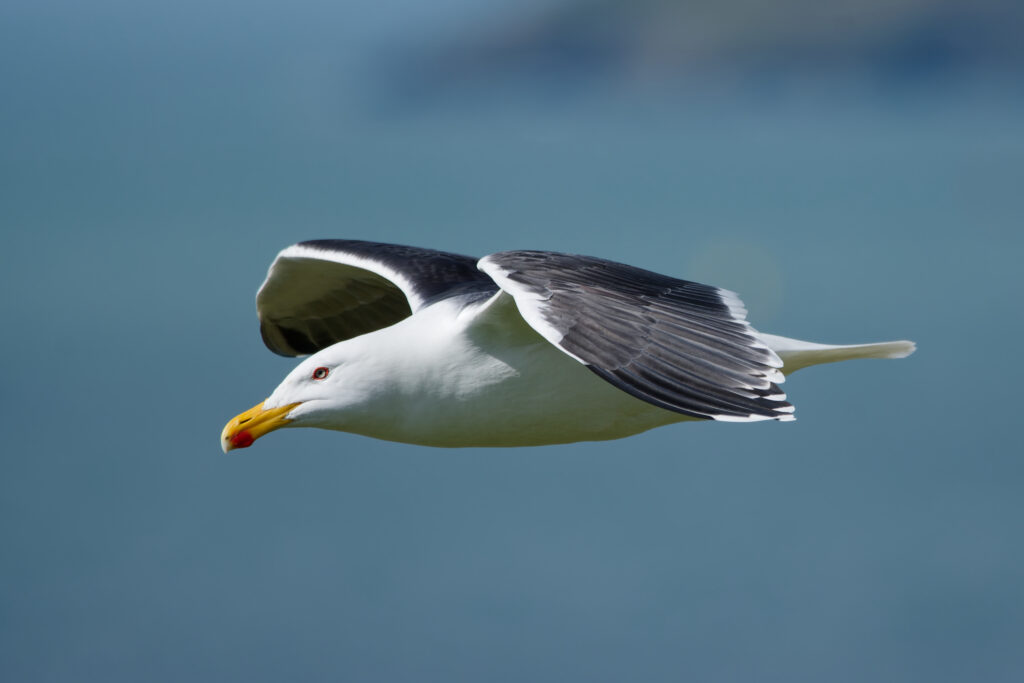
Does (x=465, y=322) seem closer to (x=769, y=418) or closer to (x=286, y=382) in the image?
(x=286, y=382)

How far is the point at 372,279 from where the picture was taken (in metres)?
6.98

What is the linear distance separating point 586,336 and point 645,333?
24cm

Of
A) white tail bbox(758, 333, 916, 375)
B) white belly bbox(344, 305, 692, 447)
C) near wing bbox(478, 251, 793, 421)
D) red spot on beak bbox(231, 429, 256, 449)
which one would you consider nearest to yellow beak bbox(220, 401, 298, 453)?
red spot on beak bbox(231, 429, 256, 449)

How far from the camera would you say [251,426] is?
509cm

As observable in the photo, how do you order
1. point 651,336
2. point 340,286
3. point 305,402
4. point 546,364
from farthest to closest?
point 340,286, point 305,402, point 546,364, point 651,336

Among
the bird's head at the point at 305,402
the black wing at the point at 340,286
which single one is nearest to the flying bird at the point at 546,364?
the bird's head at the point at 305,402

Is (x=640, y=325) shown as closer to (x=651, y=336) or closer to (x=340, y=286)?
(x=651, y=336)

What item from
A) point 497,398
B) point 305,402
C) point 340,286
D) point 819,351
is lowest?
point 819,351

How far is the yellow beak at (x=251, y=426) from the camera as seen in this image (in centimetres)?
507

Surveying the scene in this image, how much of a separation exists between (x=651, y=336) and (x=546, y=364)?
70 cm

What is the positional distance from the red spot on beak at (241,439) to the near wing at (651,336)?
50.4 inches

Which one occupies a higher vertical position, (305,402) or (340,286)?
(340,286)

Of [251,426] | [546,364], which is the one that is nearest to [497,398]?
[546,364]

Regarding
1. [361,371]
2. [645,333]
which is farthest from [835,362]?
[361,371]
